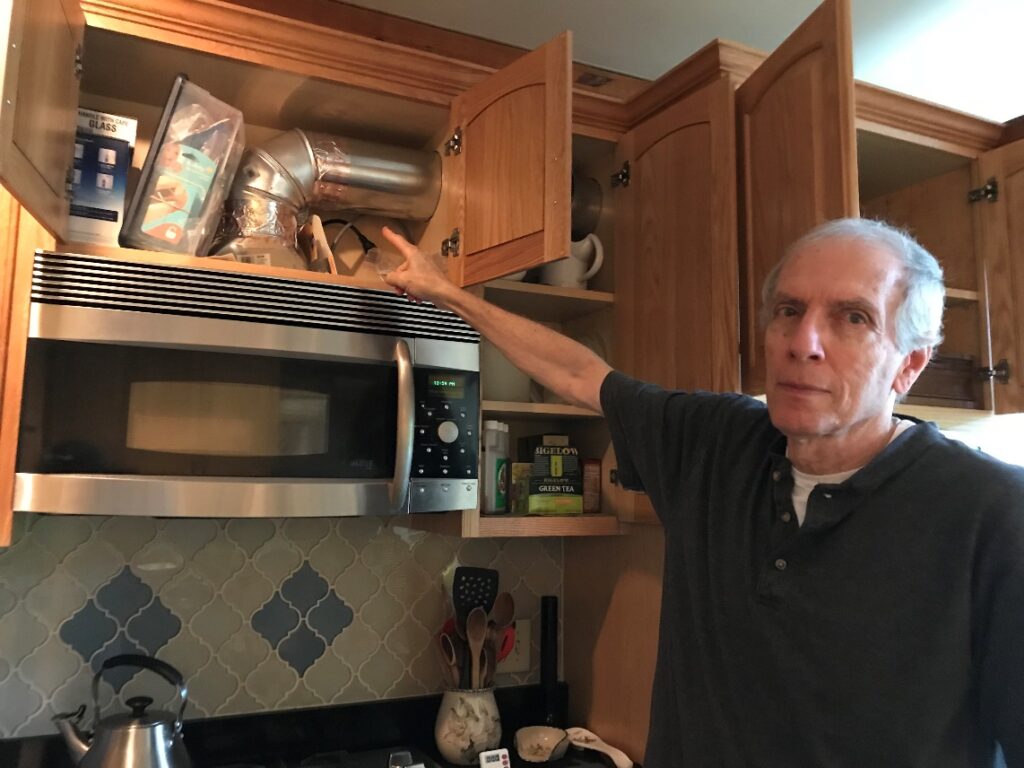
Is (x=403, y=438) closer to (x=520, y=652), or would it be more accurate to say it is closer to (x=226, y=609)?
(x=226, y=609)

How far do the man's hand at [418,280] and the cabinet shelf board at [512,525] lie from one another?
0.41 m

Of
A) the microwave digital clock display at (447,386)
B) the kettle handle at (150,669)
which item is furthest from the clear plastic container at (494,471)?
Answer: the kettle handle at (150,669)

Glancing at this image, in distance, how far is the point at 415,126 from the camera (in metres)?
1.63

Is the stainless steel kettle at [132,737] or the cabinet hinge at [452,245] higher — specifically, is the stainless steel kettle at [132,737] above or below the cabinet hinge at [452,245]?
below

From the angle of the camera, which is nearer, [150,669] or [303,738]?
[150,669]

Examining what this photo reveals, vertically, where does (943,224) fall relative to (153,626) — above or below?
above

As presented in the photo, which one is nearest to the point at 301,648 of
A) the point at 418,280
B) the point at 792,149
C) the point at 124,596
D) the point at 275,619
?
the point at 275,619

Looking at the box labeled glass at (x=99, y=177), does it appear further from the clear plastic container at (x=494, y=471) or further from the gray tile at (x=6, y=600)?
the clear plastic container at (x=494, y=471)

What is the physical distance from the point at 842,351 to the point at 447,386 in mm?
714

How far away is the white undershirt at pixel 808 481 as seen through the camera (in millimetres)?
1021

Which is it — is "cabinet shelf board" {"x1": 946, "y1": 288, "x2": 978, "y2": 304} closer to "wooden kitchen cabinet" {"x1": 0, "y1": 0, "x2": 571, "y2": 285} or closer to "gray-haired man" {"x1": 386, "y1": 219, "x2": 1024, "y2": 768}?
"gray-haired man" {"x1": 386, "y1": 219, "x2": 1024, "y2": 768}

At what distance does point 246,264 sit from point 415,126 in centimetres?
50

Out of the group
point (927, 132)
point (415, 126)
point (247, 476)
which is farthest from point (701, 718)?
point (927, 132)

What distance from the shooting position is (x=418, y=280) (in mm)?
1367
